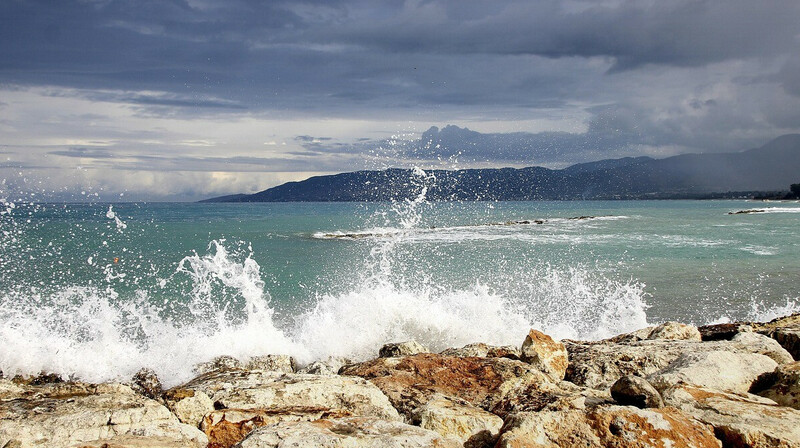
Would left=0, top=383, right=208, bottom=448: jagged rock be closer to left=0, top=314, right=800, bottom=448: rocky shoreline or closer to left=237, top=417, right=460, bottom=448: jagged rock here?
left=0, top=314, right=800, bottom=448: rocky shoreline

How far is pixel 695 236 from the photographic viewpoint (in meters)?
39.8

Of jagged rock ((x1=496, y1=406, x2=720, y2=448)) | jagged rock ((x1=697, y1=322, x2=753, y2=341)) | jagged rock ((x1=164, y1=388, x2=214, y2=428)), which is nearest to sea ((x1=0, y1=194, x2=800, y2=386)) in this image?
jagged rock ((x1=697, y1=322, x2=753, y2=341))

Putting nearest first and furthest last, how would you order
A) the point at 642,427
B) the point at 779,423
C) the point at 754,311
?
the point at 642,427, the point at 779,423, the point at 754,311

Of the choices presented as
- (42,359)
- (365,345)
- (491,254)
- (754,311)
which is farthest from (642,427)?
(491,254)

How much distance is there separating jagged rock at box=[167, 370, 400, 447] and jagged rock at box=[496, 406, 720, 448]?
5.37 ft

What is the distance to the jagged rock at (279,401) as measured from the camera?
5.00 metres

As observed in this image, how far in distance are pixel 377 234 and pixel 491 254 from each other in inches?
719

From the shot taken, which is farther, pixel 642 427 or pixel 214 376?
pixel 214 376

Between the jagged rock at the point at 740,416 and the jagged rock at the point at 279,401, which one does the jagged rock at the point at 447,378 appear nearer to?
the jagged rock at the point at 279,401

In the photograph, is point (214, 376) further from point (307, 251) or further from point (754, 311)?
point (307, 251)

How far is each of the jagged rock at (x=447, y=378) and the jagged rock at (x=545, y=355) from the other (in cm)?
60

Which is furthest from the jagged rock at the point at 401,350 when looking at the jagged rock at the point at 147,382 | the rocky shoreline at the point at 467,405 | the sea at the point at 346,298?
the jagged rock at the point at 147,382

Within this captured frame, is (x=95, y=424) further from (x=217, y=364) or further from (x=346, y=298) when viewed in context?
(x=346, y=298)

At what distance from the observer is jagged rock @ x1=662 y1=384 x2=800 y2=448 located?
4262 millimetres
